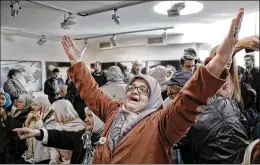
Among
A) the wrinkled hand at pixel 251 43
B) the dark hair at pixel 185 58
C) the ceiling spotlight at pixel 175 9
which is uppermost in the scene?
the ceiling spotlight at pixel 175 9

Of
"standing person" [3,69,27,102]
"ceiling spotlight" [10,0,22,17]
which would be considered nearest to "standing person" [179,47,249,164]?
"standing person" [3,69,27,102]

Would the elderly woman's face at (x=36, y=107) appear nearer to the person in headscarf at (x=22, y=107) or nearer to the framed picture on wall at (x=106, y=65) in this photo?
the person in headscarf at (x=22, y=107)

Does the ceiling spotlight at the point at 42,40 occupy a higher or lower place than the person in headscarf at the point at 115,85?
higher

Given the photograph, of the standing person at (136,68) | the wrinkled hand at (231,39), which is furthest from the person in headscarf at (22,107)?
the wrinkled hand at (231,39)

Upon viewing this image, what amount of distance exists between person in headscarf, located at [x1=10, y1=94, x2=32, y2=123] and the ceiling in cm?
30

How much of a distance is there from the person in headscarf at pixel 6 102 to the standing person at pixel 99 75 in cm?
44

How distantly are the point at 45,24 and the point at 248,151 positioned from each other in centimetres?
105

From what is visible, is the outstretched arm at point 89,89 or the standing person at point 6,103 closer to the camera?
the outstretched arm at point 89,89

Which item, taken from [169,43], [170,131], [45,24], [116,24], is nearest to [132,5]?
[116,24]

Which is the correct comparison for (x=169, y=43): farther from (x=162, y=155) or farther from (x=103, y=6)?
(x=162, y=155)

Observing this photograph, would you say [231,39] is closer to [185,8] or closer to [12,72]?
[185,8]

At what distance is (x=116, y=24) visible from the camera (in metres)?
1.40

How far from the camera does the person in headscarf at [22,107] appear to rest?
1.33 meters

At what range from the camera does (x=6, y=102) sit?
1362mm
